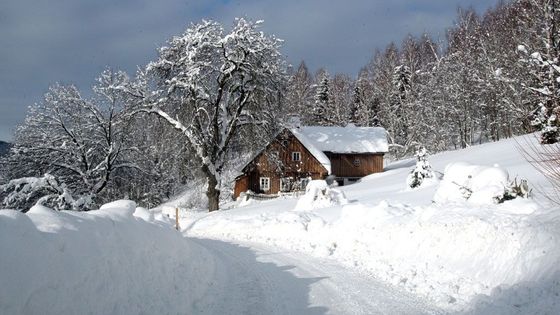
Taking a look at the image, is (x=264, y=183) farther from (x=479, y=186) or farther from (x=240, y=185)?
(x=479, y=186)

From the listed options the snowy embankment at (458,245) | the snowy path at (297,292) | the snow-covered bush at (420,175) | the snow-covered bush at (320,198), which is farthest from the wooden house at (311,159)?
the snowy path at (297,292)

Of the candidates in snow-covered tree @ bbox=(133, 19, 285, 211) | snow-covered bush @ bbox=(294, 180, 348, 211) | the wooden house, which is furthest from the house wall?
snow-covered bush @ bbox=(294, 180, 348, 211)

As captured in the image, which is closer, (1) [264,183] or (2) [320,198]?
(2) [320,198]

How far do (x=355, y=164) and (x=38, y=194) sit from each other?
1288 inches

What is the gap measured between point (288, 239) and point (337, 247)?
3421 millimetres

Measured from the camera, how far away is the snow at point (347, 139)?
A: 50.9 metres

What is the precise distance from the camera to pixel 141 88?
32062 mm

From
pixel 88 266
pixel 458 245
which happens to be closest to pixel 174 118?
pixel 458 245

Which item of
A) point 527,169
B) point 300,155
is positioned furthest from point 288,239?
point 300,155

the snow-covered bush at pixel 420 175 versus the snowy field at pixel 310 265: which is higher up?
the snow-covered bush at pixel 420 175

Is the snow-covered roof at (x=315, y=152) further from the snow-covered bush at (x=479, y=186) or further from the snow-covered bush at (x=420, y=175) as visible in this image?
the snow-covered bush at (x=479, y=186)

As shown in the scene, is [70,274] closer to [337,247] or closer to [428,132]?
[337,247]

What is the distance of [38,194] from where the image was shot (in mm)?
27281

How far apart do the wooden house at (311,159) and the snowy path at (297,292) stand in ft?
79.8
